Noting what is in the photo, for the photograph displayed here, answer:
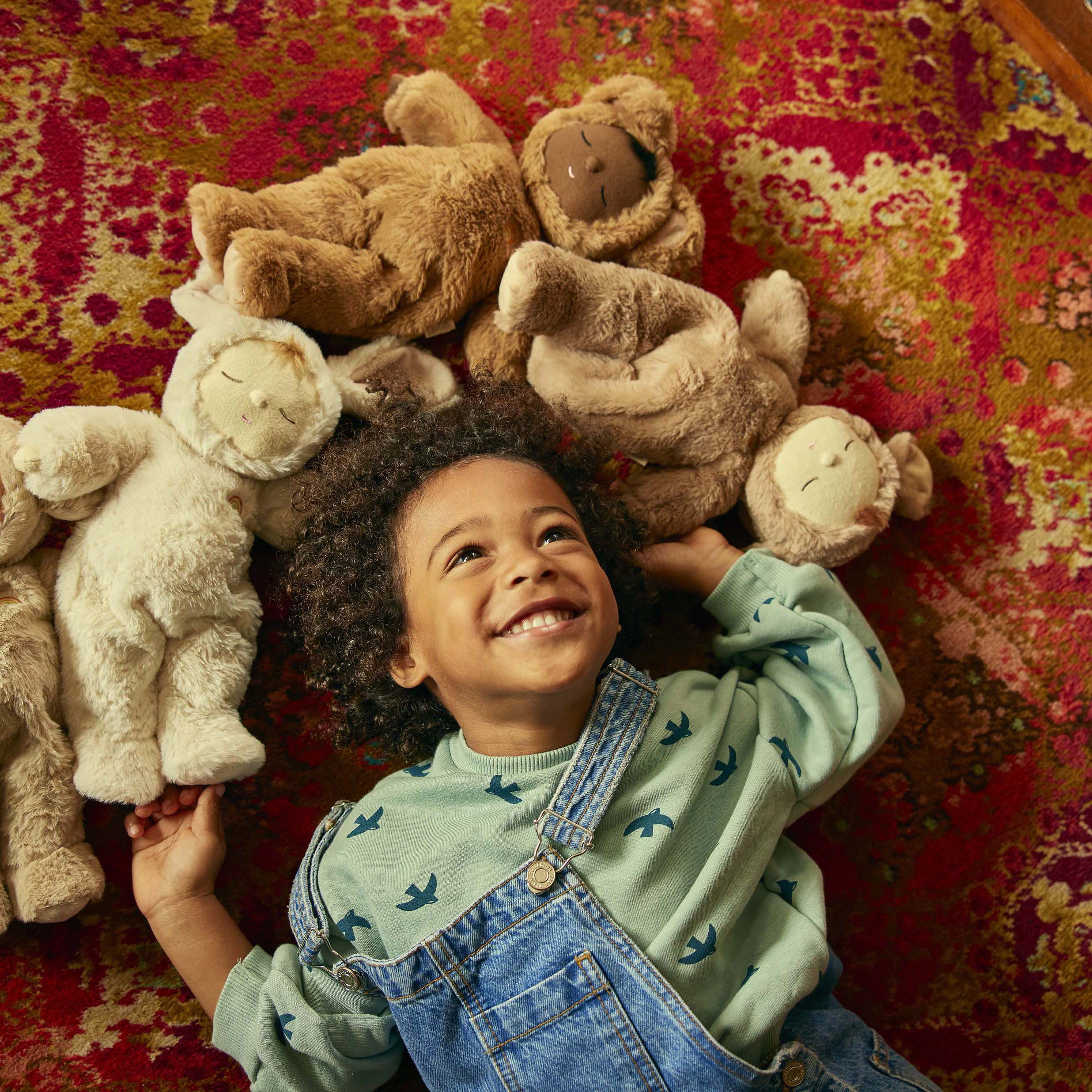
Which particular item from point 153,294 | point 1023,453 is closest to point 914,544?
point 1023,453

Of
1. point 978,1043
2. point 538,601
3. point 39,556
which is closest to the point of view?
point 538,601

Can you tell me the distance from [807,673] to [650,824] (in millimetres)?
263

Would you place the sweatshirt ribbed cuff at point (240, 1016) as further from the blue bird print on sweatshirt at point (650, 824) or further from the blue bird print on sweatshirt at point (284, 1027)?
the blue bird print on sweatshirt at point (650, 824)

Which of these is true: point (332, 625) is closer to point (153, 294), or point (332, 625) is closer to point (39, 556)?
point (39, 556)

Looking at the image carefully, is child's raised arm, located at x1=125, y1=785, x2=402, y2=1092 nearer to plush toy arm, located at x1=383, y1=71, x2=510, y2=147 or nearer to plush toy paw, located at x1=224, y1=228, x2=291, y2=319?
plush toy paw, located at x1=224, y1=228, x2=291, y2=319

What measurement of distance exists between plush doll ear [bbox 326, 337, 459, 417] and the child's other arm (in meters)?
0.39

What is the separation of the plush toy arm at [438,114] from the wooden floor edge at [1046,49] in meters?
0.73

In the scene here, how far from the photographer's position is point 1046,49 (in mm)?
1151

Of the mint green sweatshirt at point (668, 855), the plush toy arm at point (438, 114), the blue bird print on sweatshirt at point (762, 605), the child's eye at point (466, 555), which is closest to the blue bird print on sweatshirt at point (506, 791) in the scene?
the mint green sweatshirt at point (668, 855)

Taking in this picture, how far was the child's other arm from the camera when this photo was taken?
914mm

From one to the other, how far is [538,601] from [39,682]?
50 centimetres

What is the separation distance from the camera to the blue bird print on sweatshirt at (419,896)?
836 mm

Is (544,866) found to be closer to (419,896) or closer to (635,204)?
(419,896)

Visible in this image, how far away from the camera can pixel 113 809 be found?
0.96 meters
